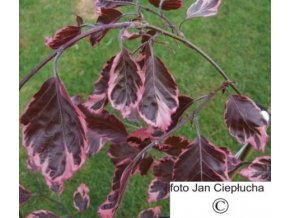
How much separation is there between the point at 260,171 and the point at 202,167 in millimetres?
110

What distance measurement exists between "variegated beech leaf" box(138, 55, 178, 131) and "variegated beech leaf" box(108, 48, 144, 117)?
2cm

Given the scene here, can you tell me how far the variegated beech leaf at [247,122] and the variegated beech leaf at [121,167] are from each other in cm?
13

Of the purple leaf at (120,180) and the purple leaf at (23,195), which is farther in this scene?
the purple leaf at (23,195)

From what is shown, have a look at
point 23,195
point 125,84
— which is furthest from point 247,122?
point 23,195

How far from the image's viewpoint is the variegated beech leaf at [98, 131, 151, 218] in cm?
57

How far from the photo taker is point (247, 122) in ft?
2.00

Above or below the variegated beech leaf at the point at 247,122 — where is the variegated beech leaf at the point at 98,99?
above

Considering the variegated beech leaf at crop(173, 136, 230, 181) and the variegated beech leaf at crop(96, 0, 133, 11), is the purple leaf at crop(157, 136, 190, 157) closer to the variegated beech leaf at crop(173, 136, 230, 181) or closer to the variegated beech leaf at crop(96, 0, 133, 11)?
the variegated beech leaf at crop(173, 136, 230, 181)

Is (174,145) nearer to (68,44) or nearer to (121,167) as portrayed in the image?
(121,167)

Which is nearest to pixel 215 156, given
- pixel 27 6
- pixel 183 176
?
pixel 183 176

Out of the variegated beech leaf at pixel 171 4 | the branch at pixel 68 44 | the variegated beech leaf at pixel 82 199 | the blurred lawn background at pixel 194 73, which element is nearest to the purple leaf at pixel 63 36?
the branch at pixel 68 44

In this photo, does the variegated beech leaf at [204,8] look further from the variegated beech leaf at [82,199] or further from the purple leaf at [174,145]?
the variegated beech leaf at [82,199]

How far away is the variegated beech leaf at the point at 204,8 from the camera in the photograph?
68 centimetres

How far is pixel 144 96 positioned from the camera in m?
0.55
